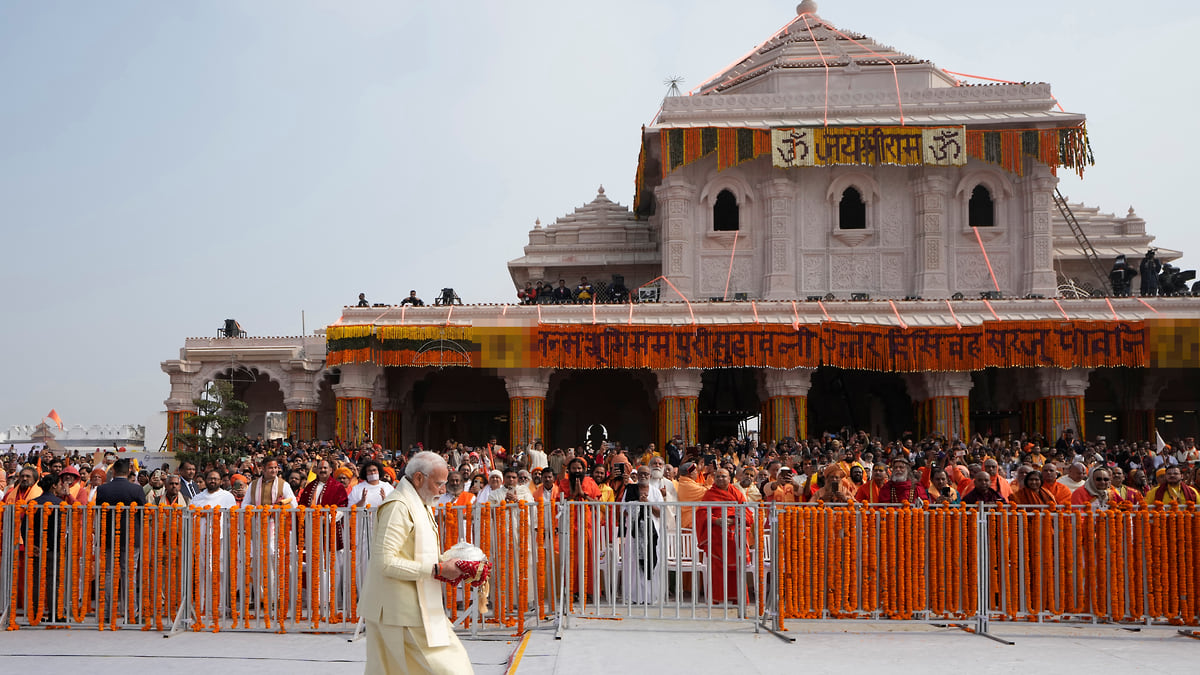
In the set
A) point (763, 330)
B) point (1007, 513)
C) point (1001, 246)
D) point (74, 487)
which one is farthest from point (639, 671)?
point (1001, 246)

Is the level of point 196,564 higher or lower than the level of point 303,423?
lower

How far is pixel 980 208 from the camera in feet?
92.1

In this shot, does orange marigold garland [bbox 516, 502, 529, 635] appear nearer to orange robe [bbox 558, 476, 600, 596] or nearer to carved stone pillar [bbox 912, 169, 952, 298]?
orange robe [bbox 558, 476, 600, 596]

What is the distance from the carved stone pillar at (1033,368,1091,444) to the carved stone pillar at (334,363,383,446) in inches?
599

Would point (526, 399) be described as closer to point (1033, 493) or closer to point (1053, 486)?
point (1053, 486)

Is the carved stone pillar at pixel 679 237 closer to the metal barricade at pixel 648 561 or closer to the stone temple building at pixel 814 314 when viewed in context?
the stone temple building at pixel 814 314

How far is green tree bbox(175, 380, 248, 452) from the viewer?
2452 cm

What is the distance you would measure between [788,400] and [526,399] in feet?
19.4

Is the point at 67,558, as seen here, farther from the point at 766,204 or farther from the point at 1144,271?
the point at 1144,271

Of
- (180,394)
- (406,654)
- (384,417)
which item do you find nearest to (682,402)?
(384,417)

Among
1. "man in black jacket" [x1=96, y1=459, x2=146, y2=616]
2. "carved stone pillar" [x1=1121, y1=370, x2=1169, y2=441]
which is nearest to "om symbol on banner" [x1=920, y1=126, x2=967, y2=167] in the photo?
"carved stone pillar" [x1=1121, y1=370, x2=1169, y2=441]

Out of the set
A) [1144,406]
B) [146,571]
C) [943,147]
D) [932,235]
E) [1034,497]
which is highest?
[943,147]

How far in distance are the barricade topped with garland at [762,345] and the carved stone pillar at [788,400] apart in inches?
20.5

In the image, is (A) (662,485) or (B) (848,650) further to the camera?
(A) (662,485)
